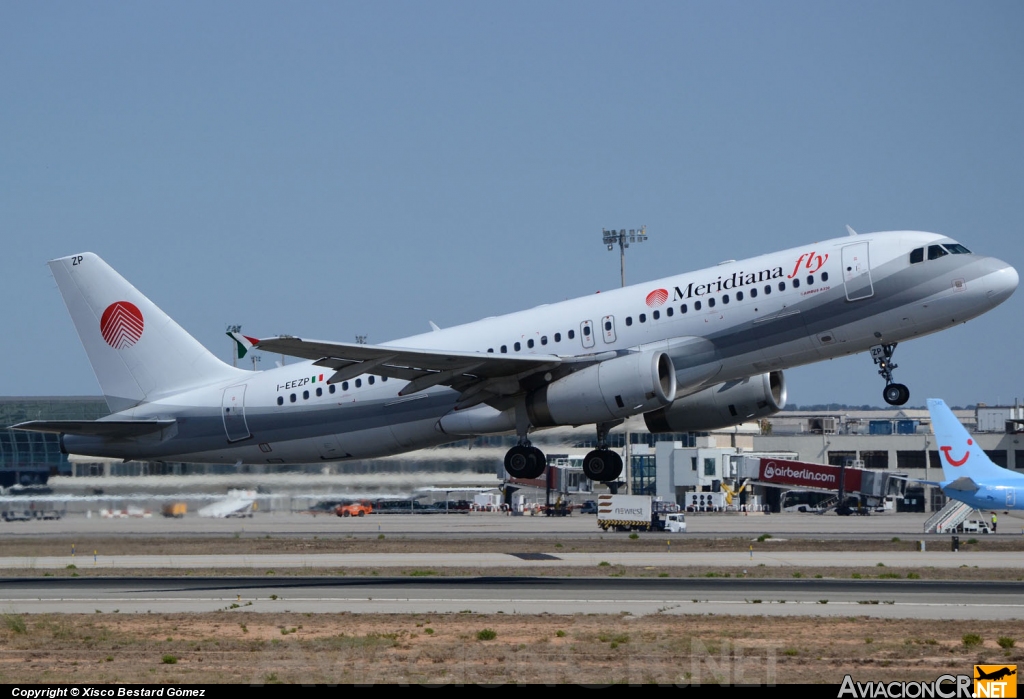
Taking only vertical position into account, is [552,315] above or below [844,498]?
above

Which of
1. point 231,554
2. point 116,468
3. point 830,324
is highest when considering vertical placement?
point 830,324

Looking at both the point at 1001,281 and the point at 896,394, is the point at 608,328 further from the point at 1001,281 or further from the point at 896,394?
the point at 1001,281

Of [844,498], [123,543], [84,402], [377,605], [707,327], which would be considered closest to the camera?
[377,605]

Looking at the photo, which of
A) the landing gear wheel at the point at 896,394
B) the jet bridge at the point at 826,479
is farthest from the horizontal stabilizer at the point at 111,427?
the jet bridge at the point at 826,479

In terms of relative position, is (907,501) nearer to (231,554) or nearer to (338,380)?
(231,554)

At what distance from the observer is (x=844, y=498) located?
94.1 meters

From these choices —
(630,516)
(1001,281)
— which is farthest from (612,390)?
(630,516)

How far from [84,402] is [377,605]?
46540 millimetres

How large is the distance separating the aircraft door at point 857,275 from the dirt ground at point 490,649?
8.75 metres

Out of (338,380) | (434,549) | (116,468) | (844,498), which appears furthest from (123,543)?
(844,498)

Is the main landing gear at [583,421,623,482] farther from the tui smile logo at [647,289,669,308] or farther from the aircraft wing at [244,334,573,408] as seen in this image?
the tui smile logo at [647,289,669,308]

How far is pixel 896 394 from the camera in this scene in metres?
32.9

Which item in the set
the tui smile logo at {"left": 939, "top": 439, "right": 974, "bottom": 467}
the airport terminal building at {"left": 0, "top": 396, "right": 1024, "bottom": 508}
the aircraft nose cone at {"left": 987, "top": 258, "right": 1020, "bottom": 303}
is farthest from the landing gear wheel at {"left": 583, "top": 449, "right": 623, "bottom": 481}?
the tui smile logo at {"left": 939, "top": 439, "right": 974, "bottom": 467}

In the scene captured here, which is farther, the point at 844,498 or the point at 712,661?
the point at 844,498
